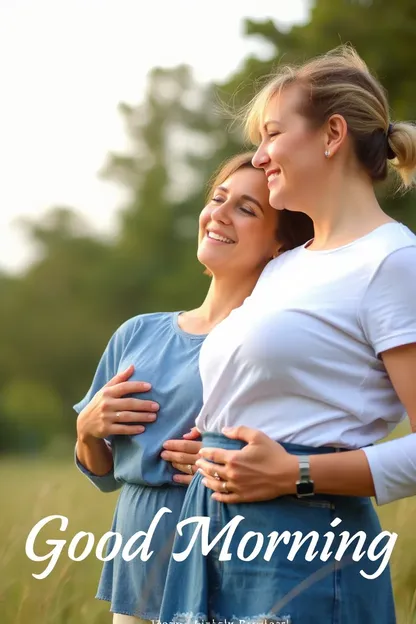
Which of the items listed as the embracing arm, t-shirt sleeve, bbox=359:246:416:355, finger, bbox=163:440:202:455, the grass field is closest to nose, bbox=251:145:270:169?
t-shirt sleeve, bbox=359:246:416:355

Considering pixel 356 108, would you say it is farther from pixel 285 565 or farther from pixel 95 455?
pixel 95 455

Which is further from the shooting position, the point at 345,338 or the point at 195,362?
the point at 195,362

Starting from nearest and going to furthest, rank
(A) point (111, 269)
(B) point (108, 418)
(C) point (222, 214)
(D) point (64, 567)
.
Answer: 1. (B) point (108, 418)
2. (C) point (222, 214)
3. (D) point (64, 567)
4. (A) point (111, 269)

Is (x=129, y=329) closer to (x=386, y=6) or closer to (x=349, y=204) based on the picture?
(x=349, y=204)

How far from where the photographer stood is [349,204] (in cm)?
211

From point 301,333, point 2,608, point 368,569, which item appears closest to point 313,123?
point 301,333

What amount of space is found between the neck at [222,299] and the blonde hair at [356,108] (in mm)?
437

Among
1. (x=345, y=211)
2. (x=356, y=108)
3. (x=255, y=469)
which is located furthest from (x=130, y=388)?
(x=356, y=108)

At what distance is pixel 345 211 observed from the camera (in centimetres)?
211

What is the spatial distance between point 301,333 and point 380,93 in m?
0.63

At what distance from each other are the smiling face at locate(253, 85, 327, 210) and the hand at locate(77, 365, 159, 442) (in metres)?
0.59

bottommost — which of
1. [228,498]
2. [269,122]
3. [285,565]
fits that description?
[285,565]

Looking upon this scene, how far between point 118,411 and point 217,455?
0.49 m

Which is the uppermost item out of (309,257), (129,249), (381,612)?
(129,249)
